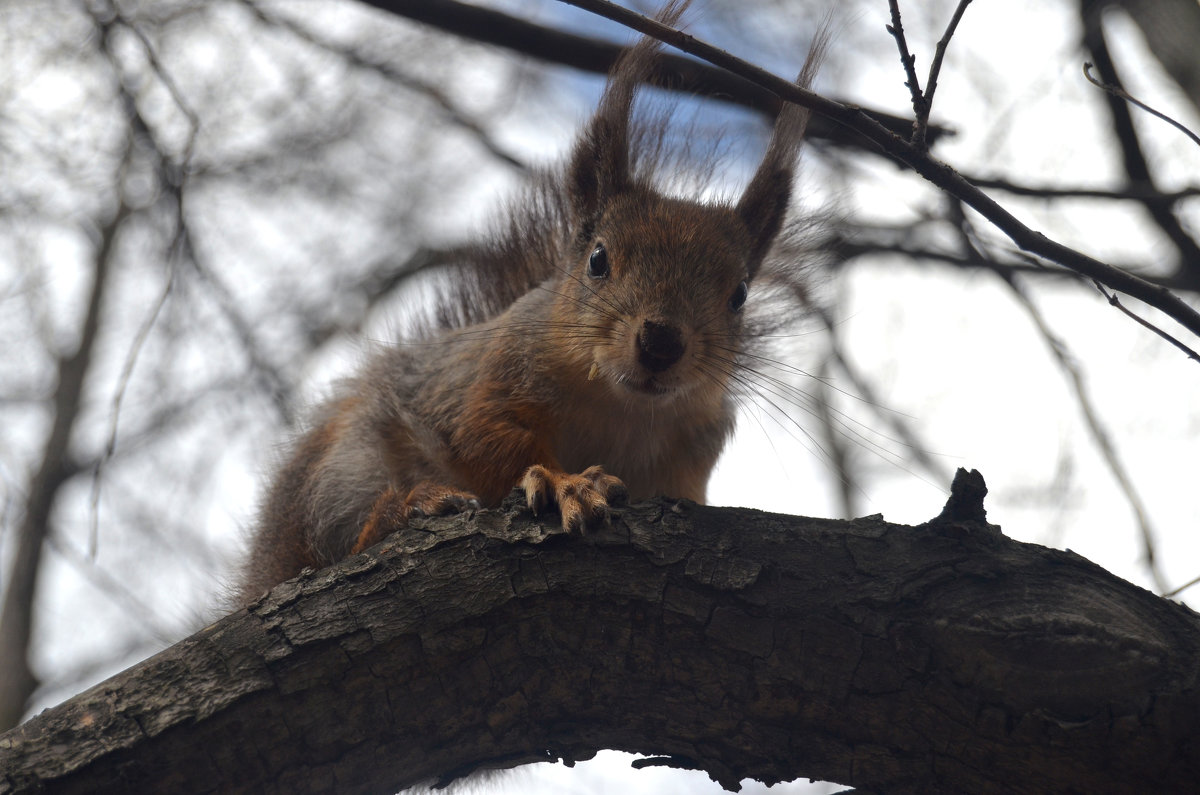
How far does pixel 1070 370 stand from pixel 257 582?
322cm

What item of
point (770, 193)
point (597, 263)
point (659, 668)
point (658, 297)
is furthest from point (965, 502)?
point (770, 193)

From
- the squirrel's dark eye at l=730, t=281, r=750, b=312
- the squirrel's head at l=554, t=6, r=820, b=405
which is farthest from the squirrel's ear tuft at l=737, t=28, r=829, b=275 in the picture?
the squirrel's dark eye at l=730, t=281, r=750, b=312

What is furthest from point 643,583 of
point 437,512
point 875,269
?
point 875,269

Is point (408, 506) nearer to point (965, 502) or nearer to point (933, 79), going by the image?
point (965, 502)

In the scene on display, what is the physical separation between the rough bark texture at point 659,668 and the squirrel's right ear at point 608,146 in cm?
164

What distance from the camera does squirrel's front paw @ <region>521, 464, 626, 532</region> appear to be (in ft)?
7.96

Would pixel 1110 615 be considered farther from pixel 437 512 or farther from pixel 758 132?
pixel 758 132

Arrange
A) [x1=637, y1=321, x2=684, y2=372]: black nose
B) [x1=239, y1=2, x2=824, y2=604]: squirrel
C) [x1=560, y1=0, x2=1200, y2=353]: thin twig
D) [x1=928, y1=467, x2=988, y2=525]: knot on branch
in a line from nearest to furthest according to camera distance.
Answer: [x1=560, y1=0, x2=1200, y2=353]: thin twig
[x1=928, y1=467, x2=988, y2=525]: knot on branch
[x1=637, y1=321, x2=684, y2=372]: black nose
[x1=239, y1=2, x2=824, y2=604]: squirrel

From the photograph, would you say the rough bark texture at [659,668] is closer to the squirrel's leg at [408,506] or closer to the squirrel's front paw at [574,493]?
the squirrel's front paw at [574,493]

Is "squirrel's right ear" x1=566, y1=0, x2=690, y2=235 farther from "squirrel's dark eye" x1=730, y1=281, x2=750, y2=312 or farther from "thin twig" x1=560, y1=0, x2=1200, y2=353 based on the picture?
"thin twig" x1=560, y1=0, x2=1200, y2=353

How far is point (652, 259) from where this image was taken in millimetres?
3230

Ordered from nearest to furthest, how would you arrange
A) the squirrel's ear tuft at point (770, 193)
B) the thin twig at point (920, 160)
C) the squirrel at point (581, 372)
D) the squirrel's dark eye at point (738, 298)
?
the thin twig at point (920, 160)
the squirrel at point (581, 372)
the squirrel's dark eye at point (738, 298)
the squirrel's ear tuft at point (770, 193)

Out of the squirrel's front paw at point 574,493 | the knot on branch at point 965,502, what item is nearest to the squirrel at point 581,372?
the squirrel's front paw at point 574,493

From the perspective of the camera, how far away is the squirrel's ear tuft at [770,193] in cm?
360
